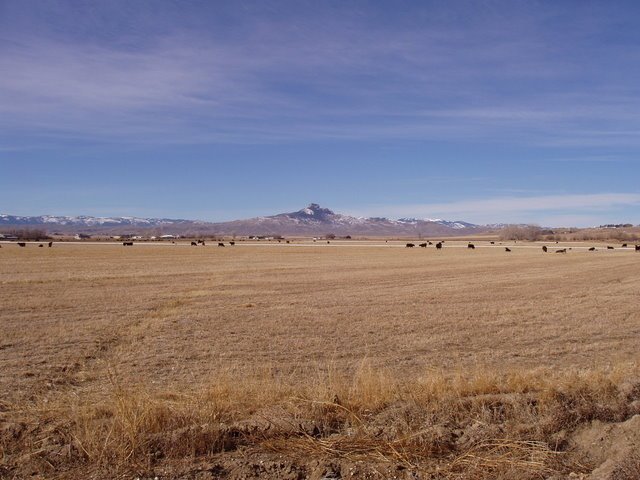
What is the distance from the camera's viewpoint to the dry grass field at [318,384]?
5.87 m

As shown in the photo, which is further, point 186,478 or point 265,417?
point 265,417

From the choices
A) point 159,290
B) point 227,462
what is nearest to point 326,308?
point 159,290

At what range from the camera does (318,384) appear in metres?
9.65

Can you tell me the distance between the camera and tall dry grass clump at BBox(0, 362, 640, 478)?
5.84 m

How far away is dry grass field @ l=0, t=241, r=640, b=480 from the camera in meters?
5.87

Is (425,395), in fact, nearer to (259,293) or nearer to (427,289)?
(259,293)

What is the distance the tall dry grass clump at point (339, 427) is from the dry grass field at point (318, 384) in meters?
0.02

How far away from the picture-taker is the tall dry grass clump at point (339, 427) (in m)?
5.84

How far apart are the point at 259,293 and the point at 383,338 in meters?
14.3

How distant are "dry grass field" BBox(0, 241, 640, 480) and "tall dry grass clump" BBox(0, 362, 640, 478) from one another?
24mm

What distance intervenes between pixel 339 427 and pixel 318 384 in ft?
9.34

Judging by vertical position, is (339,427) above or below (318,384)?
above

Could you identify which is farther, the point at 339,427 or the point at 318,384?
the point at 318,384

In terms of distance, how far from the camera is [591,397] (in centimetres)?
755
